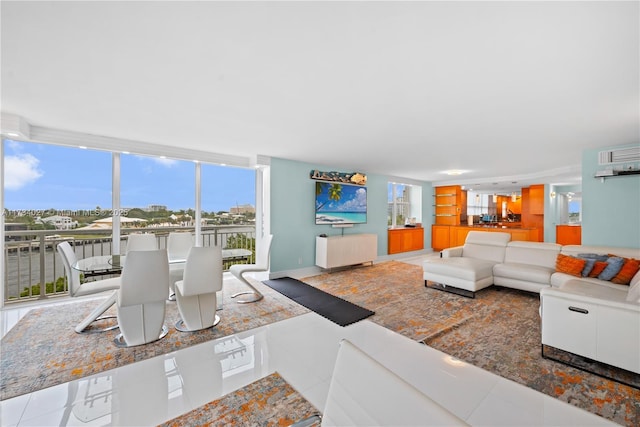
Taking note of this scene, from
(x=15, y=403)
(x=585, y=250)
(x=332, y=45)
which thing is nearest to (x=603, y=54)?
(x=332, y=45)

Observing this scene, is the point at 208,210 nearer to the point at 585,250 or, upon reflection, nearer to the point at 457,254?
the point at 457,254

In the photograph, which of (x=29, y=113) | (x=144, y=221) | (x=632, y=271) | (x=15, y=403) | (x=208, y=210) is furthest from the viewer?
(x=208, y=210)

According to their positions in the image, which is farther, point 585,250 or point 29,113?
point 585,250

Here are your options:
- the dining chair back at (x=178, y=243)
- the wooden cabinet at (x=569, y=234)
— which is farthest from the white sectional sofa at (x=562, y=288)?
the wooden cabinet at (x=569, y=234)

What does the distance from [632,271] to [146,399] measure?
514cm

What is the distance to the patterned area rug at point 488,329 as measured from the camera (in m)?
1.96

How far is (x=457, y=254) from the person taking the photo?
5.17 metres

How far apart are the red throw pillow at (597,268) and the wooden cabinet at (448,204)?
5.07 metres

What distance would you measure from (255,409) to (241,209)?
4106mm

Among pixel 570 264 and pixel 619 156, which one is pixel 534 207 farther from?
pixel 570 264

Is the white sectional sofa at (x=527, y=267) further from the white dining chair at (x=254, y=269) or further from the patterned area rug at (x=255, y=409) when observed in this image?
the patterned area rug at (x=255, y=409)

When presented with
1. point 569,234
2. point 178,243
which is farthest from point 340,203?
point 569,234

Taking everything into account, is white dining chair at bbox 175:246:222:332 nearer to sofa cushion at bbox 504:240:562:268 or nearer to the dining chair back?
the dining chair back

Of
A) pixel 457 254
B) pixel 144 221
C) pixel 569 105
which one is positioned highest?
pixel 569 105
